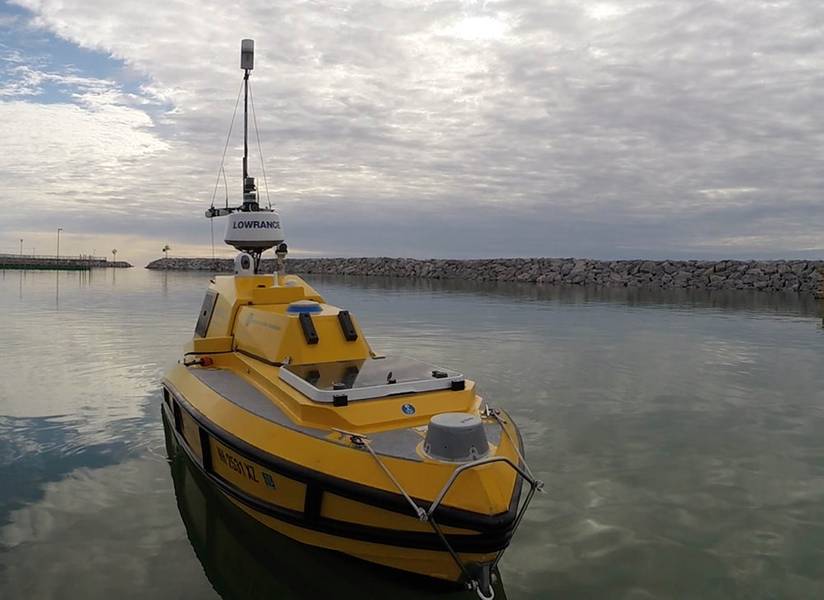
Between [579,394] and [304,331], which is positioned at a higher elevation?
[304,331]

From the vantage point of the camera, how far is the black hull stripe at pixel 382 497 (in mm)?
4145

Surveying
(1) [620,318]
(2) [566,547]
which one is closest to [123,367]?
(2) [566,547]

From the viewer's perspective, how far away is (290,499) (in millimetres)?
4859

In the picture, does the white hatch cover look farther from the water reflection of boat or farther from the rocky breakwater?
the rocky breakwater

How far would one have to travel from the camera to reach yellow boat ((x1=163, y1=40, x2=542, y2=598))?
4.29 meters

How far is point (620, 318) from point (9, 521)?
21.5 m

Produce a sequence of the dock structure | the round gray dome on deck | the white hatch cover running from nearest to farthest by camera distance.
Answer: the round gray dome on deck
the white hatch cover
the dock structure

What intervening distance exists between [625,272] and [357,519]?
159 ft

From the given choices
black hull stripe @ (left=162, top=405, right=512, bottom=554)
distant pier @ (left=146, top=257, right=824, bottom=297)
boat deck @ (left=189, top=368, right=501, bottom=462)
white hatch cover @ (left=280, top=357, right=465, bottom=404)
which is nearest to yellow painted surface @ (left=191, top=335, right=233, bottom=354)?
boat deck @ (left=189, top=368, right=501, bottom=462)

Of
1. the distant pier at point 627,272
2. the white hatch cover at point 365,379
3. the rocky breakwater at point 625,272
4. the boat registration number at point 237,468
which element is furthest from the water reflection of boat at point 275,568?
the distant pier at point 627,272

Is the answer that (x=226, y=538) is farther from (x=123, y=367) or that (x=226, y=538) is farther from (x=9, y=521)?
(x=123, y=367)

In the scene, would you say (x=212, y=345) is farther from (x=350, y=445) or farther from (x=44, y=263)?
(x=44, y=263)

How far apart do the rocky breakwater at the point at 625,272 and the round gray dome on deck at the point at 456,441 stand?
31.1 meters

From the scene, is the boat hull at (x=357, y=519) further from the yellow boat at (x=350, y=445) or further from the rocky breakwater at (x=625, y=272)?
the rocky breakwater at (x=625, y=272)
